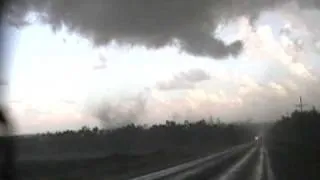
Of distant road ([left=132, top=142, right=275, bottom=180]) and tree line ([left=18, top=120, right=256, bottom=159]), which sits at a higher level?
tree line ([left=18, top=120, right=256, bottom=159])

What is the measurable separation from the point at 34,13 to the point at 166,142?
0.82 metres

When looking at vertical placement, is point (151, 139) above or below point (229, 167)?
above

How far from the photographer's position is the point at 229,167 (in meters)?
2.97

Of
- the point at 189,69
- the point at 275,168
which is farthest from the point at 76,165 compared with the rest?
the point at 275,168

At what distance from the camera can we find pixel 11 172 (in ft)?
9.95

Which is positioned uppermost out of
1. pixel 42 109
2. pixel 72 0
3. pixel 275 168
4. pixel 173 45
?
pixel 72 0

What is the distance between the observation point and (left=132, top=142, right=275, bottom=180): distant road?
9.62 feet

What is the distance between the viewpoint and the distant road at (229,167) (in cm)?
293

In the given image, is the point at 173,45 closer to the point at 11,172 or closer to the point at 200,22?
the point at 200,22

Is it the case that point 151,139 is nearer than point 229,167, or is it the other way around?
point 229,167

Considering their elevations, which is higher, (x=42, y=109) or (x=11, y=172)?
(x=42, y=109)

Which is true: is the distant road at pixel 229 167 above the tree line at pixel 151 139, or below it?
below

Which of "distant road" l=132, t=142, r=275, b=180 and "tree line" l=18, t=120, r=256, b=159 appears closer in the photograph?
"distant road" l=132, t=142, r=275, b=180

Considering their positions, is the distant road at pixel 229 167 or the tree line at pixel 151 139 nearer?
the distant road at pixel 229 167
